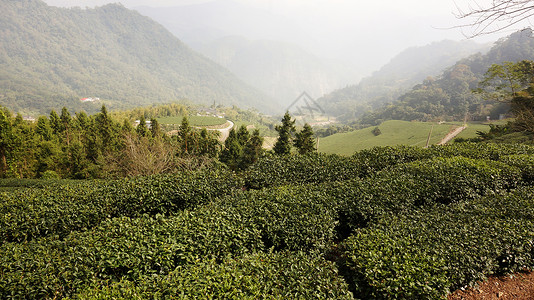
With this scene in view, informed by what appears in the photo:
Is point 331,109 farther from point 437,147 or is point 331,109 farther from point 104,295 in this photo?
point 104,295

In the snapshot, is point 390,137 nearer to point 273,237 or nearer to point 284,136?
point 284,136

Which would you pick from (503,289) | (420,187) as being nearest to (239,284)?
(503,289)

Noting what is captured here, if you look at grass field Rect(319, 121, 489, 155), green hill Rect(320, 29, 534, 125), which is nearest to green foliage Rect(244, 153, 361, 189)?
grass field Rect(319, 121, 489, 155)

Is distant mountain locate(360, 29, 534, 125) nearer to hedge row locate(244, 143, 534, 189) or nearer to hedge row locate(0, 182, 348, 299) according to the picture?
hedge row locate(244, 143, 534, 189)

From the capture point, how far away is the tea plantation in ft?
10.8

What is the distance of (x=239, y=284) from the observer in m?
3.09

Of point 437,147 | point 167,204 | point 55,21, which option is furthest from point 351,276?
point 55,21

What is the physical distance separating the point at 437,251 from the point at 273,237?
8.54ft

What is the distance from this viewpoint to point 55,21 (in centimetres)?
19062

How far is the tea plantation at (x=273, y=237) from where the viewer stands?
328cm

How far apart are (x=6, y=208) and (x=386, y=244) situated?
7928mm

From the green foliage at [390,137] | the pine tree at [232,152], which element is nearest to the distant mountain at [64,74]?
the green foliage at [390,137]

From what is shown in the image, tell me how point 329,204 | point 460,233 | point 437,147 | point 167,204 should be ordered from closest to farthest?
point 460,233, point 329,204, point 167,204, point 437,147

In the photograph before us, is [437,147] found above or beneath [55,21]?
beneath
